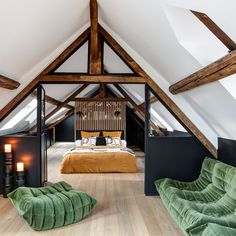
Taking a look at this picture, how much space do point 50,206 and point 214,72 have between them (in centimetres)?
275

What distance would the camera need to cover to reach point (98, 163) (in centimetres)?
740

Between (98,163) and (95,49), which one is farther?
(98,163)

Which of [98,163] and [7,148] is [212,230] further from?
[98,163]

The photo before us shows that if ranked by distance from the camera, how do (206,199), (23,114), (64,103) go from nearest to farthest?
(206,199)
(23,114)
(64,103)

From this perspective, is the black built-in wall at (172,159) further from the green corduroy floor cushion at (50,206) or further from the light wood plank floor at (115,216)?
the green corduroy floor cushion at (50,206)

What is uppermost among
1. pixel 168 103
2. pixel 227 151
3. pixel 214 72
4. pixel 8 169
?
pixel 214 72

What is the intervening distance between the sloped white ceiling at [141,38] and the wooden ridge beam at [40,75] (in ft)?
0.31

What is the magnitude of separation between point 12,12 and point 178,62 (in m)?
2.21

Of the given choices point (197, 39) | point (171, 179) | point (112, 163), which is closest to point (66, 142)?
point (112, 163)

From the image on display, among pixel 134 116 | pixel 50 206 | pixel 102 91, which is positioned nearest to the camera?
pixel 50 206

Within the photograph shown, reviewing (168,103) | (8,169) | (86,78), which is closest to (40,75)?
(86,78)

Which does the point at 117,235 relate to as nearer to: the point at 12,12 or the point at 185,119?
the point at 185,119

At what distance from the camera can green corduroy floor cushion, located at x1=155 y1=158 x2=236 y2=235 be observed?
9.78 feet

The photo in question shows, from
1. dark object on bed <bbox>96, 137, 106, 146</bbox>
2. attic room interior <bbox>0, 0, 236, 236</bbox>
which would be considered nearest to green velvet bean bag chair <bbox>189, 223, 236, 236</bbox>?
attic room interior <bbox>0, 0, 236, 236</bbox>
